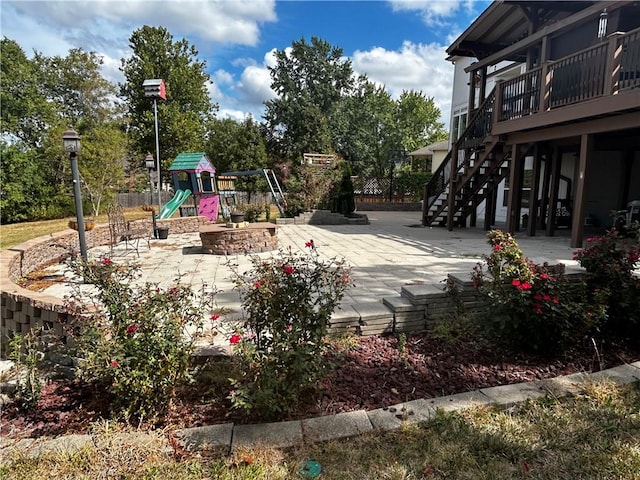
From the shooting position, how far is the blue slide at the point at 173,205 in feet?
38.0

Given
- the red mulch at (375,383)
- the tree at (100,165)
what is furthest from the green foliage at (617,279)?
the tree at (100,165)

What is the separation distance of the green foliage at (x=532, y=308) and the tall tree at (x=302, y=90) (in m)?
21.4

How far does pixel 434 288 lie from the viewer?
11.4 ft

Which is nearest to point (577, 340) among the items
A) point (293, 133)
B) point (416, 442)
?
point (416, 442)

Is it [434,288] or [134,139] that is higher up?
[134,139]

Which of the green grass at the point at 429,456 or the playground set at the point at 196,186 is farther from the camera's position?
the playground set at the point at 196,186

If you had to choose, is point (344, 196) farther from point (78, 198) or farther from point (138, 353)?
point (138, 353)

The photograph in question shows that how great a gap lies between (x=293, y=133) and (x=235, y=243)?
18.5 m

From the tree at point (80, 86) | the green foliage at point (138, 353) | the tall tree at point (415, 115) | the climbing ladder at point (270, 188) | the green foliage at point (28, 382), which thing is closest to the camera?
the green foliage at point (138, 353)

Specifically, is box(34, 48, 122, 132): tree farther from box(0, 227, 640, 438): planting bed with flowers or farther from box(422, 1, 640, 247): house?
box(0, 227, 640, 438): planting bed with flowers

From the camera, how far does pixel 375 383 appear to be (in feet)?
8.20

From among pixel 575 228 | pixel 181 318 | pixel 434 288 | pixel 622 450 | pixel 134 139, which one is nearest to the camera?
pixel 622 450

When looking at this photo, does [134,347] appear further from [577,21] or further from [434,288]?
[577,21]

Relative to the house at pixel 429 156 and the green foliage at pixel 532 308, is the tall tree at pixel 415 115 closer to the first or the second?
the house at pixel 429 156
